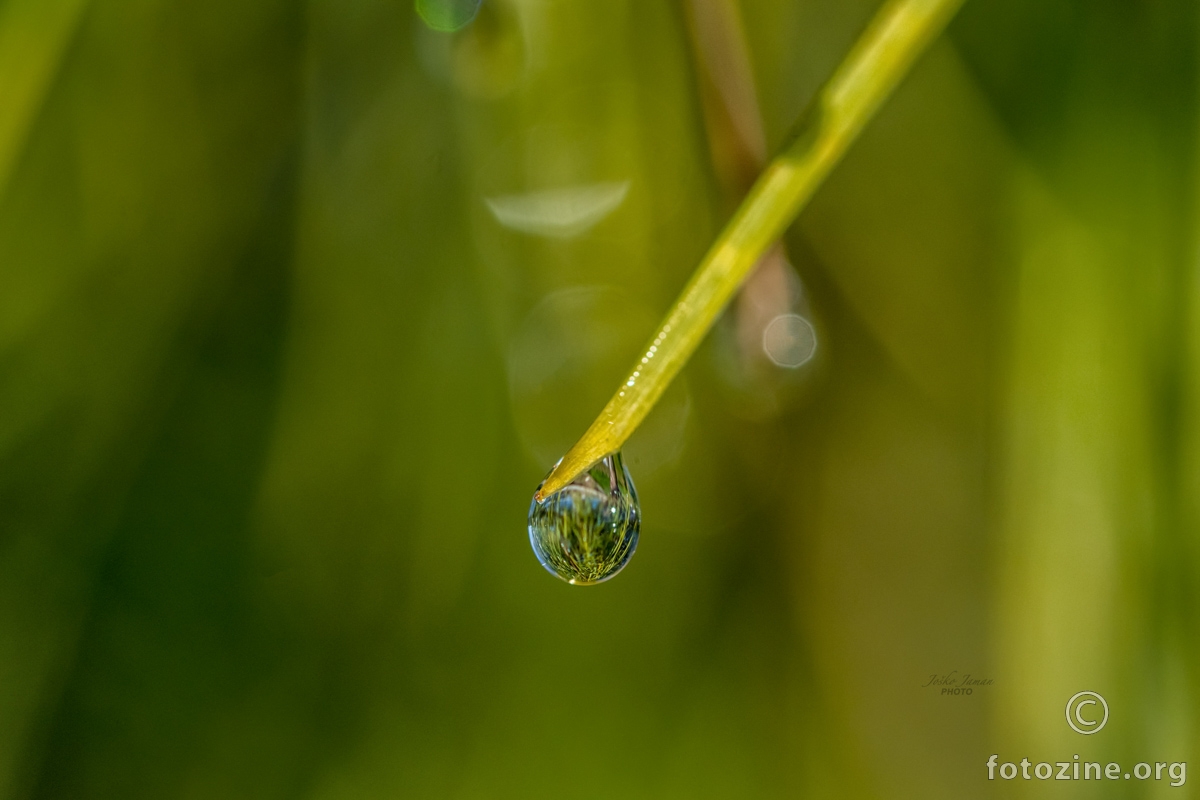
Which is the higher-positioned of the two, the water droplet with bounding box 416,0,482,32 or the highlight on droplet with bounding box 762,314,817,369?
the water droplet with bounding box 416,0,482,32

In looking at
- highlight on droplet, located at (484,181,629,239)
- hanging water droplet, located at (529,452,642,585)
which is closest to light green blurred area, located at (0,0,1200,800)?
highlight on droplet, located at (484,181,629,239)

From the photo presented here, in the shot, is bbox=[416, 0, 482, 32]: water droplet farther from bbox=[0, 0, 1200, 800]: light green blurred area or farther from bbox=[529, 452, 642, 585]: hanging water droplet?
bbox=[529, 452, 642, 585]: hanging water droplet

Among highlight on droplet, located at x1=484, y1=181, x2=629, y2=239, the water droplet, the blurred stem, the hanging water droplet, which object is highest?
the water droplet

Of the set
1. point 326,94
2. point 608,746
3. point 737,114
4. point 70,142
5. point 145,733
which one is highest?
point 737,114

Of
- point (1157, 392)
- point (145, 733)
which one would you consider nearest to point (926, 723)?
point (1157, 392)

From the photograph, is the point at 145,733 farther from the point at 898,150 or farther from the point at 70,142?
the point at 898,150
